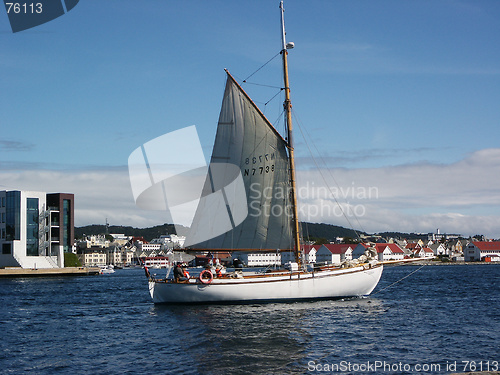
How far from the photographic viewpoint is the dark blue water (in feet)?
76.1

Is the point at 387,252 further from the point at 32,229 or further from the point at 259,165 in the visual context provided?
the point at 259,165

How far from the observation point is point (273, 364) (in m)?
23.1

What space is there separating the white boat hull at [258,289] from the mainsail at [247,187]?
3.51 metres

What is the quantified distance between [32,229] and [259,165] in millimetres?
82225

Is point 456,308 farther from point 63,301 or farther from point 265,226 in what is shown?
point 63,301

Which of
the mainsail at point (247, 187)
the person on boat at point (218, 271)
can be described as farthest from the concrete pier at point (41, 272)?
the person on boat at point (218, 271)

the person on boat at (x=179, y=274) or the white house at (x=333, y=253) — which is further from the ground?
the person on boat at (x=179, y=274)

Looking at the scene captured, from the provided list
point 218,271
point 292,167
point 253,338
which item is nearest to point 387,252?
point 292,167

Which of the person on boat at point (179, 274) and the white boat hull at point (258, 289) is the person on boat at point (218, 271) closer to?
the white boat hull at point (258, 289)

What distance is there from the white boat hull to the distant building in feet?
254

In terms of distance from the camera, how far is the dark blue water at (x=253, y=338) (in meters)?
23.2

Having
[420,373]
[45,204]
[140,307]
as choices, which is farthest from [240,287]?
[45,204]

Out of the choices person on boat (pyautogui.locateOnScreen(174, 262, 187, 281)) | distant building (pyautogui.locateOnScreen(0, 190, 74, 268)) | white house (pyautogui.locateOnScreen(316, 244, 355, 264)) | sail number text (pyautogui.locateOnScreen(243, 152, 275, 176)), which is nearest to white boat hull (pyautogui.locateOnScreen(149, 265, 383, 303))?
person on boat (pyautogui.locateOnScreen(174, 262, 187, 281))

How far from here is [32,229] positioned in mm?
113188
